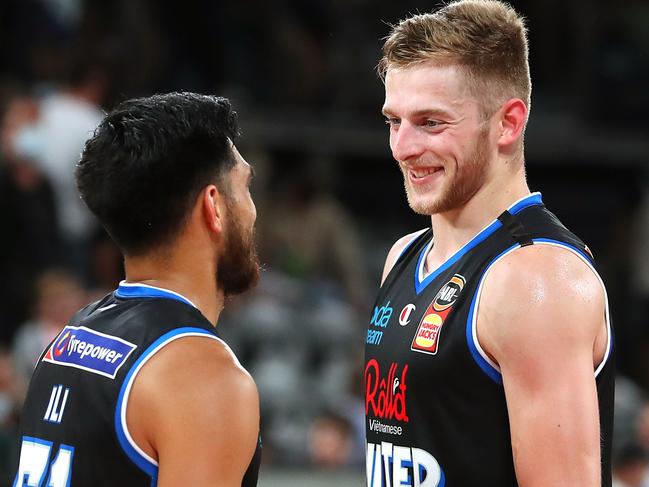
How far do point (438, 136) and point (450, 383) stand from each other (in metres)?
0.66

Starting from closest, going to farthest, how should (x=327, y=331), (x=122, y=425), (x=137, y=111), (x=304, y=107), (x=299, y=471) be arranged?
(x=122, y=425), (x=137, y=111), (x=299, y=471), (x=327, y=331), (x=304, y=107)

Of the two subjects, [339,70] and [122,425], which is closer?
[122,425]

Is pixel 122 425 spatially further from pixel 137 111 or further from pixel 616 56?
pixel 616 56

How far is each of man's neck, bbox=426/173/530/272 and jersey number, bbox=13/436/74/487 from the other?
3.88 feet

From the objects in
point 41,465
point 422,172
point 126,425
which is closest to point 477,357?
point 422,172

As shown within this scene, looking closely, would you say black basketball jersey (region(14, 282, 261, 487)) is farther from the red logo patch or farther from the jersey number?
the red logo patch

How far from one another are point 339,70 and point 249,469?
8634 mm

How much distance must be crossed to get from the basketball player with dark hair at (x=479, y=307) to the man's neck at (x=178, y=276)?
57 centimetres

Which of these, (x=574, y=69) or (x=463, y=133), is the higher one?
(x=574, y=69)

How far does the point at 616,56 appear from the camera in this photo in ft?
37.4

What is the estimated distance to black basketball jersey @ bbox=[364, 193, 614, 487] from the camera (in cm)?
304

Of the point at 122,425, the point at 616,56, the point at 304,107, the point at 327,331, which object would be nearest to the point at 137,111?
the point at 122,425

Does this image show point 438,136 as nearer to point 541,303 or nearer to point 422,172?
point 422,172

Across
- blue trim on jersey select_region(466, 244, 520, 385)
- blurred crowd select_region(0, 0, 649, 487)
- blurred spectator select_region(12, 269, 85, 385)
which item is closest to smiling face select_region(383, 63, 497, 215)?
blue trim on jersey select_region(466, 244, 520, 385)
